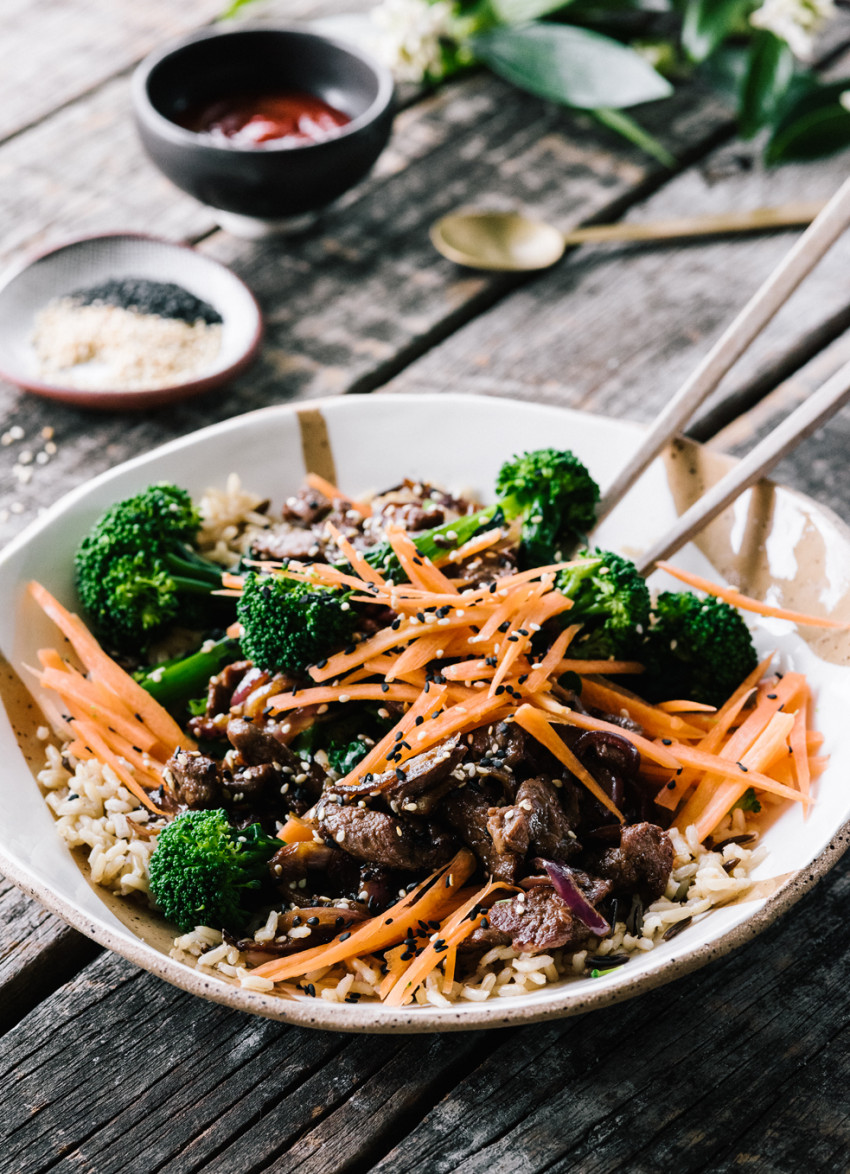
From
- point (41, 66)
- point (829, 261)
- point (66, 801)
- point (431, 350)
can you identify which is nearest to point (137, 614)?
point (66, 801)

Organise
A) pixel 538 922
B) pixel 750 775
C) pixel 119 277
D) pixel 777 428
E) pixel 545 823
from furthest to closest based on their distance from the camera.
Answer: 1. pixel 119 277
2. pixel 777 428
3. pixel 750 775
4. pixel 545 823
5. pixel 538 922

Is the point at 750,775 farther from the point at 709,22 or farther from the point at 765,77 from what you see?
the point at 709,22

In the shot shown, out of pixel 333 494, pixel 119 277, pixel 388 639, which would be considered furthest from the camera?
pixel 119 277

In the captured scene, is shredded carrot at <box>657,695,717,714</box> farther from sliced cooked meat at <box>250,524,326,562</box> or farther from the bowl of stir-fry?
sliced cooked meat at <box>250,524,326,562</box>

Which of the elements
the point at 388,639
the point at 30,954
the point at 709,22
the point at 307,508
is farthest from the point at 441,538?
the point at 709,22

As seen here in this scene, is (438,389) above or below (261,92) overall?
below

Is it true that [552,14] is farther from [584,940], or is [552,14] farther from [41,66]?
[584,940]

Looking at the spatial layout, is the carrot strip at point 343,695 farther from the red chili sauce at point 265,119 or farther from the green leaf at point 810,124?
the green leaf at point 810,124
